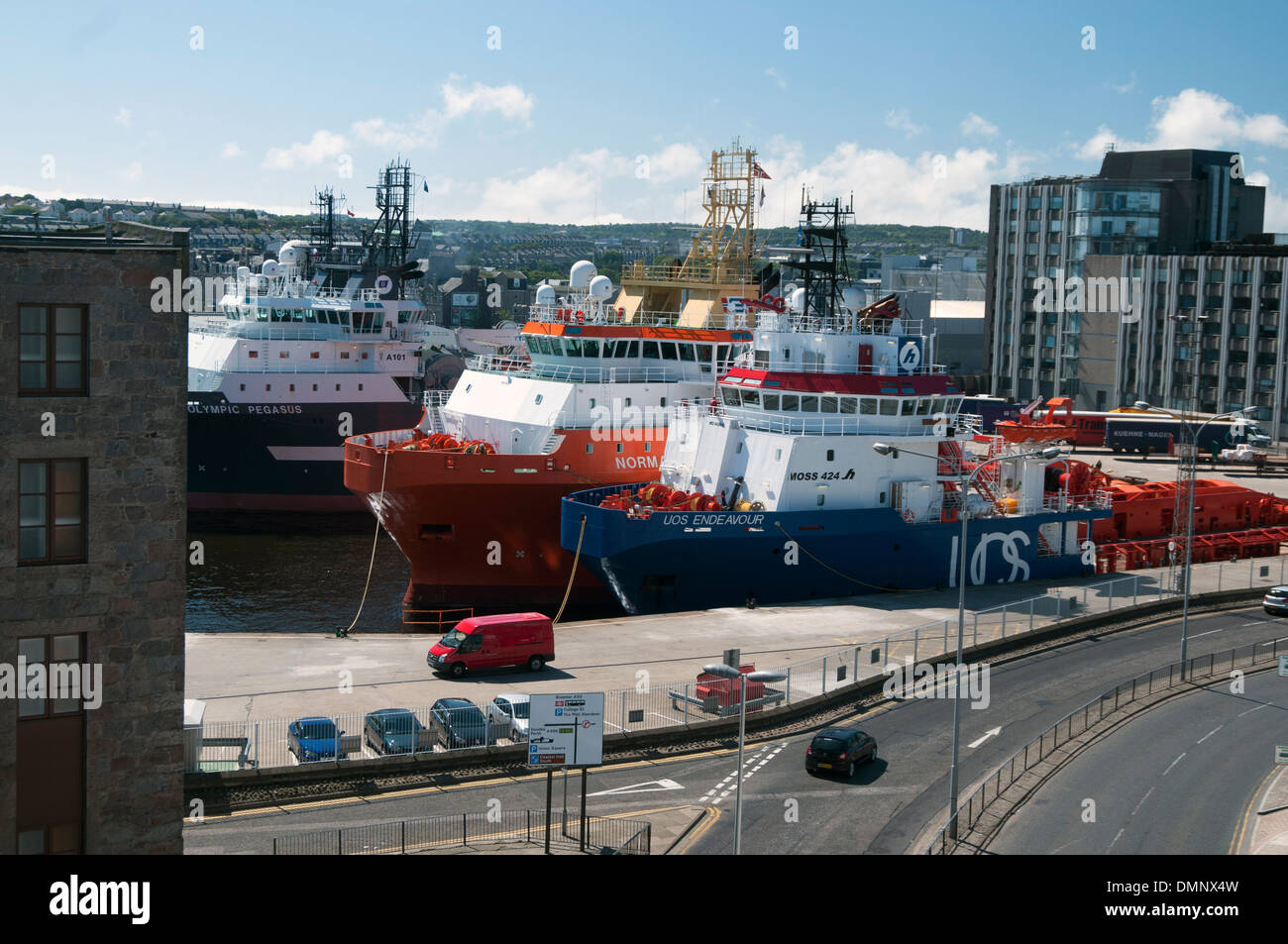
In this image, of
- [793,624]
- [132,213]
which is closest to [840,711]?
[793,624]

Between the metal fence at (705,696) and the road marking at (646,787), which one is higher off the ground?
the metal fence at (705,696)

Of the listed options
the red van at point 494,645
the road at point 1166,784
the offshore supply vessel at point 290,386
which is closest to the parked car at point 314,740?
the red van at point 494,645

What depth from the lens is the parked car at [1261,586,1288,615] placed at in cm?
3916

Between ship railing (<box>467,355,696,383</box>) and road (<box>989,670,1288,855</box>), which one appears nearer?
road (<box>989,670,1288,855</box>)

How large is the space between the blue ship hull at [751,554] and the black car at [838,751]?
43.3 feet

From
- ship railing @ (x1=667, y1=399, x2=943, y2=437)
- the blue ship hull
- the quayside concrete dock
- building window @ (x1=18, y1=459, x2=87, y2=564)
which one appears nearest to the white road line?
the quayside concrete dock

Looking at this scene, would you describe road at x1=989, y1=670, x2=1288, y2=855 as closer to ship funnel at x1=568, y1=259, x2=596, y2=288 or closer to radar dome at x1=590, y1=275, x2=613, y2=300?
radar dome at x1=590, y1=275, x2=613, y2=300

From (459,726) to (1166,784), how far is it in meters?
12.9

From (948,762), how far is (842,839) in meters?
4.79

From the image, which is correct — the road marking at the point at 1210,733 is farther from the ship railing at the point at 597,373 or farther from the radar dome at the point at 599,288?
the radar dome at the point at 599,288

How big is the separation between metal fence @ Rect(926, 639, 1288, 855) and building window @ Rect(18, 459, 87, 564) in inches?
522

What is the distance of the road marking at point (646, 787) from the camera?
2355cm

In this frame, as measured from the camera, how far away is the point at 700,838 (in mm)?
21281
